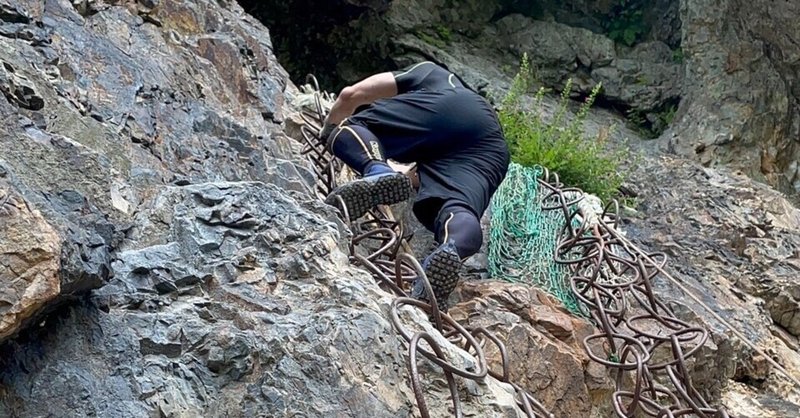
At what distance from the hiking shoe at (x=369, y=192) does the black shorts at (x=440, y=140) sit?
30 centimetres

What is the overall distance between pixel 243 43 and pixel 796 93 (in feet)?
13.7

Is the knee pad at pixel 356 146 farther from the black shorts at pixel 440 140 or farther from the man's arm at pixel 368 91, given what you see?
the man's arm at pixel 368 91

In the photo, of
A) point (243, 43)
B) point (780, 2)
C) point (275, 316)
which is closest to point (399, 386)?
point (275, 316)

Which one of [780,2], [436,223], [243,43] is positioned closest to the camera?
[436,223]

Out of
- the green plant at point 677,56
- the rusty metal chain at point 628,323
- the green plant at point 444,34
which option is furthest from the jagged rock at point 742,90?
the rusty metal chain at point 628,323

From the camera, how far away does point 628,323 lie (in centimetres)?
285

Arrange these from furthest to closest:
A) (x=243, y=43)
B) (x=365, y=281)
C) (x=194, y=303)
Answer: (x=243, y=43) < (x=365, y=281) < (x=194, y=303)

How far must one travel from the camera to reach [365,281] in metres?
1.53

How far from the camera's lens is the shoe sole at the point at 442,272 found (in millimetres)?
2281

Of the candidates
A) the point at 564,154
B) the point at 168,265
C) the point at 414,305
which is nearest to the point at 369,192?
the point at 414,305

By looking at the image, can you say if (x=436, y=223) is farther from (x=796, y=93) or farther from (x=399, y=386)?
(x=796, y=93)

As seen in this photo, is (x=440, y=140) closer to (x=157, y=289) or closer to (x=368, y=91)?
(x=368, y=91)

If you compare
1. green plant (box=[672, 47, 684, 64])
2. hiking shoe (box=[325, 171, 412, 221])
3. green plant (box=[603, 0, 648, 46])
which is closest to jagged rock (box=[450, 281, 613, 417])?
hiking shoe (box=[325, 171, 412, 221])

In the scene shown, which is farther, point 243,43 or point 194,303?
point 243,43
